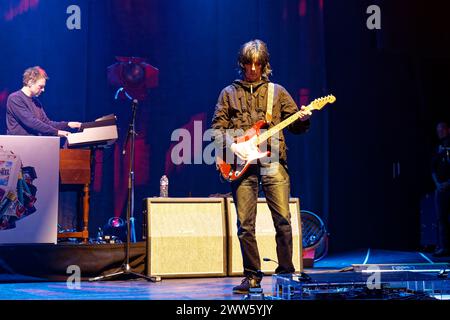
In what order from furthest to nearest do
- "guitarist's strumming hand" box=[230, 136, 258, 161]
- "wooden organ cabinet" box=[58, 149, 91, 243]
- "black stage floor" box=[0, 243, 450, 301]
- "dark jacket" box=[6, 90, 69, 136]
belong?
1. "dark jacket" box=[6, 90, 69, 136]
2. "wooden organ cabinet" box=[58, 149, 91, 243]
3. "guitarist's strumming hand" box=[230, 136, 258, 161]
4. "black stage floor" box=[0, 243, 450, 301]

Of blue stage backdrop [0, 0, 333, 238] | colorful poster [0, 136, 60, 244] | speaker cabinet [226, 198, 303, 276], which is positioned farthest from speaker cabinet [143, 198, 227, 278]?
blue stage backdrop [0, 0, 333, 238]

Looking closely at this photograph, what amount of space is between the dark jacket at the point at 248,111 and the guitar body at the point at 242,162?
0.06 metres

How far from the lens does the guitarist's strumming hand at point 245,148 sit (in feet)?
15.4

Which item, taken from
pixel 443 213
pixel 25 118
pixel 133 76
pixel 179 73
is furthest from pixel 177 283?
pixel 443 213

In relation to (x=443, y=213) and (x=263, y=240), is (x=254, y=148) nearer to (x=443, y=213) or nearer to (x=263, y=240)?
(x=263, y=240)

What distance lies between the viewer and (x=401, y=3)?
8.27 m

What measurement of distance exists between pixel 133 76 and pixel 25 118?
5.59 feet

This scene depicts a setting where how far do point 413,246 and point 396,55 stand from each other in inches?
111

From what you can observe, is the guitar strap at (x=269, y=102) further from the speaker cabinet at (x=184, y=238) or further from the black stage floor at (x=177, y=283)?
the speaker cabinet at (x=184, y=238)

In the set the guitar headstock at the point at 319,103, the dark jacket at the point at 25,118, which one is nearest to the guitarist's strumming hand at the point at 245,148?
the guitar headstock at the point at 319,103

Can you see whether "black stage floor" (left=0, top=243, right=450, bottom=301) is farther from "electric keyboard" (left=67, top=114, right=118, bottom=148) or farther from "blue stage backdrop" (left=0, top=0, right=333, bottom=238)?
"blue stage backdrop" (left=0, top=0, right=333, bottom=238)

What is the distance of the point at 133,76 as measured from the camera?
8.76 meters

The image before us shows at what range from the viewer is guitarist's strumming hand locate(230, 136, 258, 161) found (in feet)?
15.4

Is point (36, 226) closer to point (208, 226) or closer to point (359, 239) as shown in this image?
point (208, 226)
